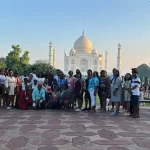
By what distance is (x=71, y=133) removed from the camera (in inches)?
205

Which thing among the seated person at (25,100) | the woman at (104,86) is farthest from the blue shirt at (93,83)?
the seated person at (25,100)

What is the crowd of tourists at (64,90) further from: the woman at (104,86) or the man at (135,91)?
the man at (135,91)

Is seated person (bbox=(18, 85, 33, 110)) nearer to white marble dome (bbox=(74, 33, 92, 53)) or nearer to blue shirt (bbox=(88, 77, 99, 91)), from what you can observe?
blue shirt (bbox=(88, 77, 99, 91))

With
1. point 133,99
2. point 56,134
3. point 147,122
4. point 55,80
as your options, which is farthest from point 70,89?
point 56,134

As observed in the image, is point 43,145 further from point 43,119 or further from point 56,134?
point 43,119

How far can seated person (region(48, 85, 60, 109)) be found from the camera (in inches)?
339

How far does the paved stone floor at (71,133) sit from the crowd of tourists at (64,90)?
1169mm

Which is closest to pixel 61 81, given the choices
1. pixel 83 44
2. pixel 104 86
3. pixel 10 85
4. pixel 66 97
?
pixel 66 97

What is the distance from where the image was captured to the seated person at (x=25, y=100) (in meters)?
8.51

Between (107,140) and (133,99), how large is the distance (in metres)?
2.96

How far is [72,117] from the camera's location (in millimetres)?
7109

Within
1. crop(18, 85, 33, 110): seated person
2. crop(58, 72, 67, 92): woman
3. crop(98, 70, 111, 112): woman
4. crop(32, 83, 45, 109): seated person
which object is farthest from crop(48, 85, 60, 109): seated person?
crop(98, 70, 111, 112): woman

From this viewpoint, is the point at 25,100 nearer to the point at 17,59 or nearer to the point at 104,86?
the point at 104,86

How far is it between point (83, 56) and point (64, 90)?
66.3 meters
